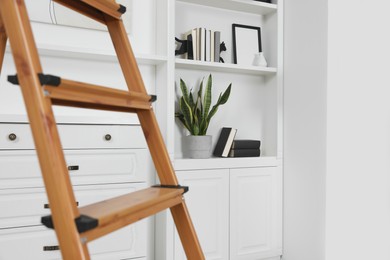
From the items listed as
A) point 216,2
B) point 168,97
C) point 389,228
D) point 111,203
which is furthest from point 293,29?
point 111,203

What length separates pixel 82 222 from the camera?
0.80m

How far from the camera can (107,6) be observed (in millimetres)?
1175

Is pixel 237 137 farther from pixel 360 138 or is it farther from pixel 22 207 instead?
pixel 22 207

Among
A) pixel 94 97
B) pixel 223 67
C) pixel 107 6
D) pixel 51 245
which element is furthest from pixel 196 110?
pixel 94 97

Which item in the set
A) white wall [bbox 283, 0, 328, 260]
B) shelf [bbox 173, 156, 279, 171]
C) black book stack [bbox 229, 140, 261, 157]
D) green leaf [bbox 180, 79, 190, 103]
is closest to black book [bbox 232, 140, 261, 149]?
black book stack [bbox 229, 140, 261, 157]

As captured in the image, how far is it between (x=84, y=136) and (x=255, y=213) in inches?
49.9

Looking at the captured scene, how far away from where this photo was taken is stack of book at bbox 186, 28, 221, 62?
2469mm

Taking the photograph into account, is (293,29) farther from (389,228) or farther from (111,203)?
(111,203)

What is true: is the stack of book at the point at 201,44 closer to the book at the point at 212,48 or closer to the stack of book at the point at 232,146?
the book at the point at 212,48

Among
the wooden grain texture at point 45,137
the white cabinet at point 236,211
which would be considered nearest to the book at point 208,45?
the white cabinet at point 236,211

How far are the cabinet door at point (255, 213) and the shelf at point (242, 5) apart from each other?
1.15 metres

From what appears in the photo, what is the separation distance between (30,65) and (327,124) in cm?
185

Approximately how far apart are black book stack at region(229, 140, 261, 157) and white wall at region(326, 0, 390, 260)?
1.77 feet

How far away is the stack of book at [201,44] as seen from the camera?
8.10 ft
